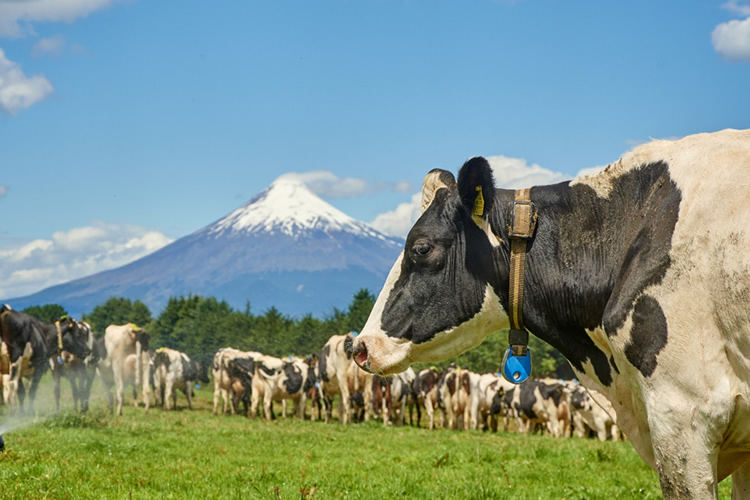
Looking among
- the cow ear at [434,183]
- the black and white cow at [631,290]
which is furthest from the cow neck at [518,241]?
the cow ear at [434,183]

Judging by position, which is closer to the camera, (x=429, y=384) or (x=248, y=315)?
(x=429, y=384)

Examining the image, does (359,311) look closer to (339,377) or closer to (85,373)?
(339,377)

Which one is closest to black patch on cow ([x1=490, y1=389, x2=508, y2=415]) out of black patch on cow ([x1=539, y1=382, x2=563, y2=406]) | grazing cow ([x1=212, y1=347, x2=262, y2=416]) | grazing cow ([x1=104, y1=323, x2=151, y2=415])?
black patch on cow ([x1=539, y1=382, x2=563, y2=406])

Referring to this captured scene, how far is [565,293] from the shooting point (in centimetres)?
322

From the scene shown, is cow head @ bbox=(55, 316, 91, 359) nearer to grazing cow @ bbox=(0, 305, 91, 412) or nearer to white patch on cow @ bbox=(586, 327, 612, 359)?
grazing cow @ bbox=(0, 305, 91, 412)

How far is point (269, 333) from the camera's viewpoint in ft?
161

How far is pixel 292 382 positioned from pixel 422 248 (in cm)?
2257

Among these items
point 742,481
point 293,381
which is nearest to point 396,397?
point 293,381

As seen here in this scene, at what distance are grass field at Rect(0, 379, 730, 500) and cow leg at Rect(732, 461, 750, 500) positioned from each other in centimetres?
379

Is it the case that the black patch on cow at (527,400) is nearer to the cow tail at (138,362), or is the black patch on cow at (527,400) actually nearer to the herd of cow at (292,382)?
the herd of cow at (292,382)

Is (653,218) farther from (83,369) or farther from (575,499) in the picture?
(83,369)

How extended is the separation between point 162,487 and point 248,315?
48.4 m

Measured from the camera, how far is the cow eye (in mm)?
3393

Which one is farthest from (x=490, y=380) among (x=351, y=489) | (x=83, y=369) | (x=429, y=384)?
(x=351, y=489)
